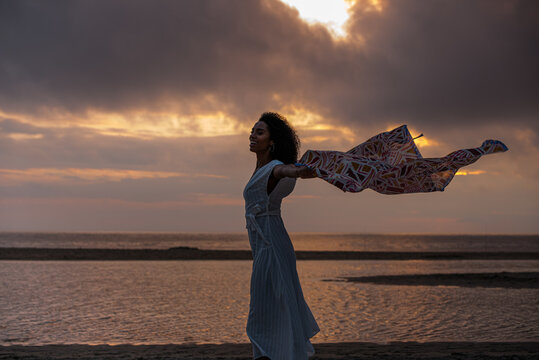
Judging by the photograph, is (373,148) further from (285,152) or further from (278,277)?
(278,277)

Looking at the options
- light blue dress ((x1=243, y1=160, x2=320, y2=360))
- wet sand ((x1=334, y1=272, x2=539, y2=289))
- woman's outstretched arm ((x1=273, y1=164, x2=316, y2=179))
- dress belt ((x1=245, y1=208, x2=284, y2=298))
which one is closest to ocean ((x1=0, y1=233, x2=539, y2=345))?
wet sand ((x1=334, y1=272, x2=539, y2=289))

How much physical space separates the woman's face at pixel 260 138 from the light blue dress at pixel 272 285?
0.63 ft

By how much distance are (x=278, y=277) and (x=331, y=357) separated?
3868 mm

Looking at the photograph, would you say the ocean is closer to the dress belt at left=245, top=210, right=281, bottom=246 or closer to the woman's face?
the dress belt at left=245, top=210, right=281, bottom=246

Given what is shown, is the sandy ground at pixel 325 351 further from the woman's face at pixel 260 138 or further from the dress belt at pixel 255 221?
the woman's face at pixel 260 138

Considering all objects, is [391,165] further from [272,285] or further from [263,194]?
[272,285]

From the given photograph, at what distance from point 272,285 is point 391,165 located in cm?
112

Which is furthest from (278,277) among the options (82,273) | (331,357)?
(82,273)

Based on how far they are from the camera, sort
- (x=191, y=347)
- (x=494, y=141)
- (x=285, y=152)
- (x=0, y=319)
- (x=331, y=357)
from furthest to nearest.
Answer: (x=0, y=319) < (x=191, y=347) < (x=331, y=357) < (x=285, y=152) < (x=494, y=141)

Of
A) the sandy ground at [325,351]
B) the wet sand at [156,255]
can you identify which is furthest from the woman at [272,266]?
the wet sand at [156,255]

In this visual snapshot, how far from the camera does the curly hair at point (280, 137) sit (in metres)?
3.81

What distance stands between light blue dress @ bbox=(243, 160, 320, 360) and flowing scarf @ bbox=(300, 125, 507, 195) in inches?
20.7

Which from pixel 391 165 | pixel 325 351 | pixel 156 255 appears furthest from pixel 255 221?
pixel 156 255

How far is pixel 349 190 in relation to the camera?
300 cm
